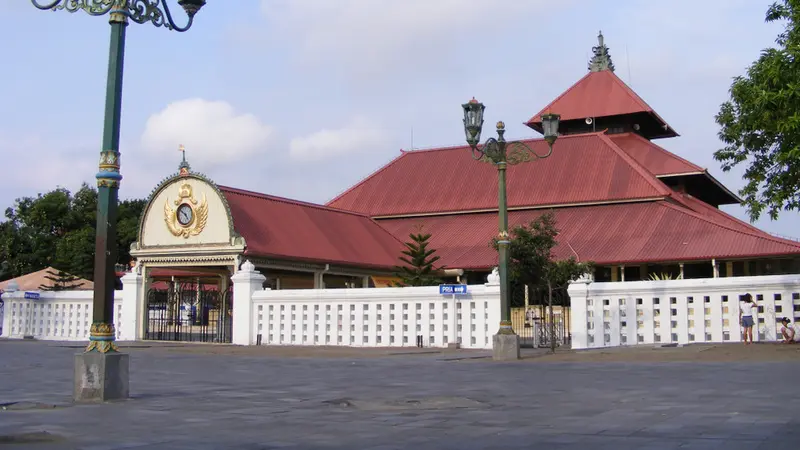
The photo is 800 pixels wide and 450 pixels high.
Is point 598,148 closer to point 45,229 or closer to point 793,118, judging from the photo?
point 793,118

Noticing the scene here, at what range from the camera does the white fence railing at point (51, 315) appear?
29500 millimetres

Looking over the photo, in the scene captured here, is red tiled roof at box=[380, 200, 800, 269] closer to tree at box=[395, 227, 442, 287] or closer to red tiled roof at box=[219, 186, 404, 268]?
tree at box=[395, 227, 442, 287]

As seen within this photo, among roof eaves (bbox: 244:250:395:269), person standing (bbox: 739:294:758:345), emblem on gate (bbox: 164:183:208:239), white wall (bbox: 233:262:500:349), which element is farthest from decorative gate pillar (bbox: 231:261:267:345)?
person standing (bbox: 739:294:758:345)

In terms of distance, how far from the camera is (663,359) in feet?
52.7

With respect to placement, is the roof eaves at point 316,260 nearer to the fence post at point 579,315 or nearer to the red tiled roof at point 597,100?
the fence post at point 579,315

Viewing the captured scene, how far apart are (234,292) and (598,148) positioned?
22.0 metres

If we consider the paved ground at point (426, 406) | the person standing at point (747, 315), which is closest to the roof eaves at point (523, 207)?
the person standing at point (747, 315)

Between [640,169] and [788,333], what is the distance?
2176 cm

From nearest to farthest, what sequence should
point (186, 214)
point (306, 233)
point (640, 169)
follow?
point (186, 214)
point (306, 233)
point (640, 169)

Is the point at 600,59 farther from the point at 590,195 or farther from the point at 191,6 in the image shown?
the point at 191,6

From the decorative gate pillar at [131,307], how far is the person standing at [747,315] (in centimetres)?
1875

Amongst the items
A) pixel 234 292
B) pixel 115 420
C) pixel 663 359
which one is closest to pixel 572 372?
pixel 663 359

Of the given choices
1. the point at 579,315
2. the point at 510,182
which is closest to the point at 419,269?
the point at 510,182

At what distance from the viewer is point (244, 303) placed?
26188 mm
